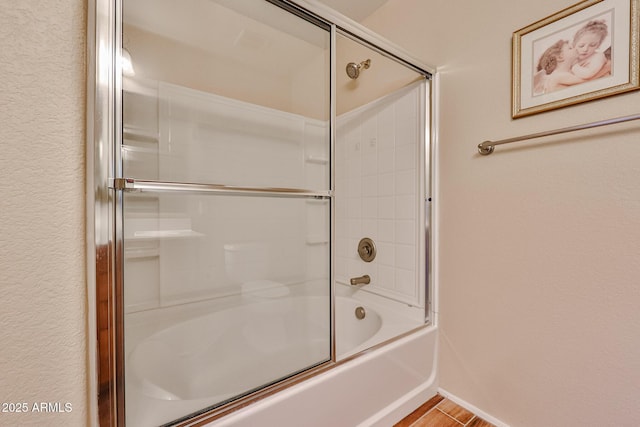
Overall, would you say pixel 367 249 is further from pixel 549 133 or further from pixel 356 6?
pixel 356 6

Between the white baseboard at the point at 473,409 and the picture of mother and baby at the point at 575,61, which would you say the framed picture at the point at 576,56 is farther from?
the white baseboard at the point at 473,409

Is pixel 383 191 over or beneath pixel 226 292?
over

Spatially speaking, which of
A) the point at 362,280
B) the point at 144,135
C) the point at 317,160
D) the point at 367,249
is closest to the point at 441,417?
the point at 362,280

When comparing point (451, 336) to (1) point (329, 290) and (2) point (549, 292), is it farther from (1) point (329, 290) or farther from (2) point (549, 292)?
(1) point (329, 290)

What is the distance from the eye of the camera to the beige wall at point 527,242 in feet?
2.90

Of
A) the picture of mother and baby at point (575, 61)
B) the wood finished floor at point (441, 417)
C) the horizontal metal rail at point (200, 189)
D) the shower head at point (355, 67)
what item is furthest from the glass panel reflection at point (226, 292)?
the picture of mother and baby at point (575, 61)

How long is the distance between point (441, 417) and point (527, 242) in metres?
0.86

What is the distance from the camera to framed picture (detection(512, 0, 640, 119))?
861 mm

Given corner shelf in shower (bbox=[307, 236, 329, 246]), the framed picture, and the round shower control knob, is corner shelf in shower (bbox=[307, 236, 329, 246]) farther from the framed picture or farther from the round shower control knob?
the framed picture

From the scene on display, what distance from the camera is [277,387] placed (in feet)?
2.98

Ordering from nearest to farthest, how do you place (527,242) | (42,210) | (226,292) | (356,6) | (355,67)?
(42,210)
(527,242)
(226,292)
(355,67)
(356,6)

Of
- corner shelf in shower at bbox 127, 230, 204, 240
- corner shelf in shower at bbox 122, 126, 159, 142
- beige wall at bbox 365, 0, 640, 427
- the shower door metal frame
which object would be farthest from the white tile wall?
the shower door metal frame

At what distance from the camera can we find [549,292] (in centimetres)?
103

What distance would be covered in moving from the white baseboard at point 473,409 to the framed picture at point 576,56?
4.21ft
